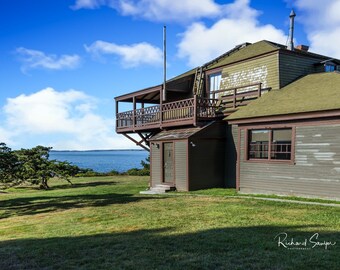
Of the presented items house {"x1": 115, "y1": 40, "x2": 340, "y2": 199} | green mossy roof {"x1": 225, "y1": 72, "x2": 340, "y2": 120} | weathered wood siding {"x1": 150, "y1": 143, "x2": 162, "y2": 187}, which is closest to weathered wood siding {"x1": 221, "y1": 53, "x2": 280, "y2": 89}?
house {"x1": 115, "y1": 40, "x2": 340, "y2": 199}

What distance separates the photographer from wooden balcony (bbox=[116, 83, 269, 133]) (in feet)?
57.7

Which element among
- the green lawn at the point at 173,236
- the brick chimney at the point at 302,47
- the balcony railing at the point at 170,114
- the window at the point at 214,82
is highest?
the brick chimney at the point at 302,47

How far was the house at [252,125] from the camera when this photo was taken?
12859 mm

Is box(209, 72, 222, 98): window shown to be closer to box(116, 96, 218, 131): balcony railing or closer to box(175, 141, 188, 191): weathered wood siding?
box(116, 96, 218, 131): balcony railing

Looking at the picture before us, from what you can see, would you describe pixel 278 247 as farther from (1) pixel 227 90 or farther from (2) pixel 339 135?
(1) pixel 227 90

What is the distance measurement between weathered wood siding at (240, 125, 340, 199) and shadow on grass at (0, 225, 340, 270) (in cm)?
512

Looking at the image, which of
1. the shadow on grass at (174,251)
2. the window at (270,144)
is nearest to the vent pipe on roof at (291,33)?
the window at (270,144)

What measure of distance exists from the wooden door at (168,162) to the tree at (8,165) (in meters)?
7.75

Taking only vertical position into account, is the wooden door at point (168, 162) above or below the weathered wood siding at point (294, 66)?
below

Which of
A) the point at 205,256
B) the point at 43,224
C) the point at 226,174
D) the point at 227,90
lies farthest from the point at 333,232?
the point at 227,90

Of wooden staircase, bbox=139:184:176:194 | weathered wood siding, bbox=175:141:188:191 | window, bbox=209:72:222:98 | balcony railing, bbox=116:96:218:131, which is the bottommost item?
wooden staircase, bbox=139:184:176:194

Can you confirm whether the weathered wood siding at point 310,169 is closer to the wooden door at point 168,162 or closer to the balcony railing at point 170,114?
the balcony railing at point 170,114

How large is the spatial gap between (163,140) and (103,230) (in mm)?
10412

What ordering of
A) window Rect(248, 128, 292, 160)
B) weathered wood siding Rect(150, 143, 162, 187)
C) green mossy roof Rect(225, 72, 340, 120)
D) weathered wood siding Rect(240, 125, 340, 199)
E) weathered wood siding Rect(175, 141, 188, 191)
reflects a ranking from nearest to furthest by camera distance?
weathered wood siding Rect(240, 125, 340, 199)
green mossy roof Rect(225, 72, 340, 120)
window Rect(248, 128, 292, 160)
weathered wood siding Rect(175, 141, 188, 191)
weathered wood siding Rect(150, 143, 162, 187)
